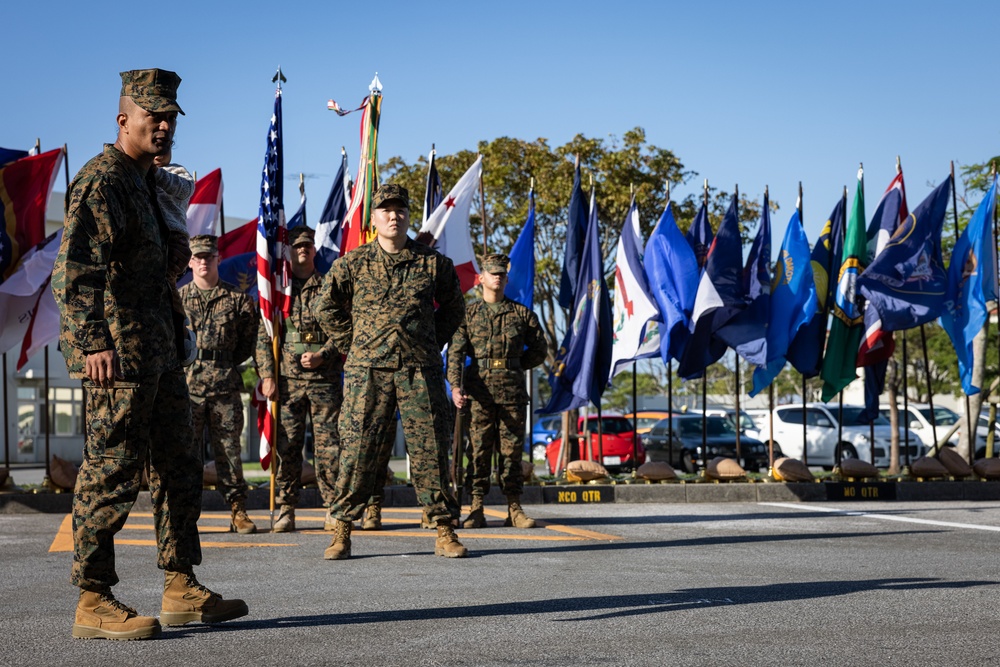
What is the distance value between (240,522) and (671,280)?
748 cm

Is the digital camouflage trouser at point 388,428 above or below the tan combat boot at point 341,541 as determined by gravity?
above

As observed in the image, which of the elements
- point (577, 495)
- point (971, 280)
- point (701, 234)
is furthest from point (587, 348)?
point (971, 280)

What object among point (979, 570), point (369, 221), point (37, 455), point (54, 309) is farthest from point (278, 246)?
point (37, 455)

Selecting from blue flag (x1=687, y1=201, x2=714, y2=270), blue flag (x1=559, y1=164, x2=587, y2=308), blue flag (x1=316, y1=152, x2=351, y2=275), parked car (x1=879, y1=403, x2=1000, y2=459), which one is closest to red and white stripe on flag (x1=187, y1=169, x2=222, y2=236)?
blue flag (x1=316, y1=152, x2=351, y2=275)

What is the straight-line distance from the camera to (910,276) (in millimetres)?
15539

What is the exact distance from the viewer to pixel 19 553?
8195 mm

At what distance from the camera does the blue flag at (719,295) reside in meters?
15.4

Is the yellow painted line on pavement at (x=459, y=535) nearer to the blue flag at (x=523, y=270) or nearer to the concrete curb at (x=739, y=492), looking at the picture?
the concrete curb at (x=739, y=492)

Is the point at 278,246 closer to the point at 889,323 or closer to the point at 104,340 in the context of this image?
the point at 104,340

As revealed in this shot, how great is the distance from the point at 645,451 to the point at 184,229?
2360cm

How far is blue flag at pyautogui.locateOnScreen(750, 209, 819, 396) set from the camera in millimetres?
15320

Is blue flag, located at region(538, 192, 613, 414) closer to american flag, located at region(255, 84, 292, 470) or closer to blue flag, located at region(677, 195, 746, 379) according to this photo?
blue flag, located at region(677, 195, 746, 379)

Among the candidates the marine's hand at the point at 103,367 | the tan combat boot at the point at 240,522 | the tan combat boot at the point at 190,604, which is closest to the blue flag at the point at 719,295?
the tan combat boot at the point at 240,522

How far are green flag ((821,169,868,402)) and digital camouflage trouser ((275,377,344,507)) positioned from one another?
7.44 m
